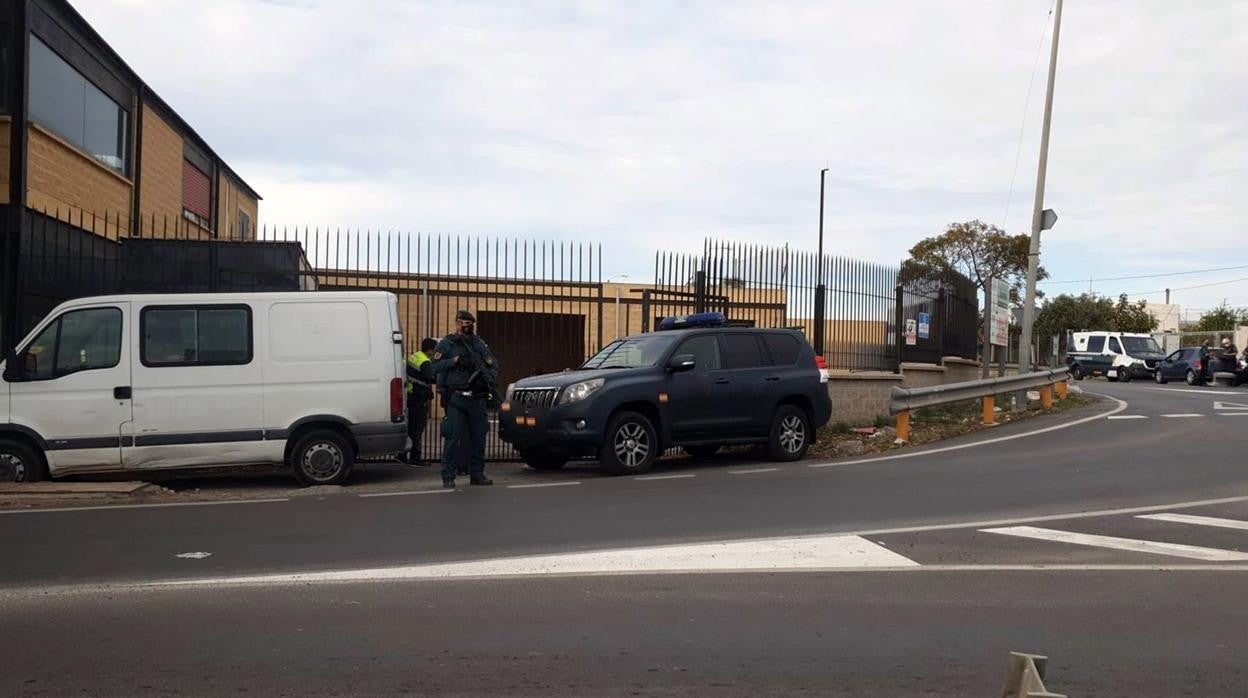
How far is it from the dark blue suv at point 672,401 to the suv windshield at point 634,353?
0.01 m

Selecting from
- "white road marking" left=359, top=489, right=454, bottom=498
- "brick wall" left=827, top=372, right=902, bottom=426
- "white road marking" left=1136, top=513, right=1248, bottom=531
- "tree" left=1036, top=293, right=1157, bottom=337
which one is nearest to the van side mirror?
"white road marking" left=359, top=489, right=454, bottom=498

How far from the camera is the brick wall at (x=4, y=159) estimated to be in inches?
591

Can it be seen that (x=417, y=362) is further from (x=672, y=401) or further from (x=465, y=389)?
(x=672, y=401)

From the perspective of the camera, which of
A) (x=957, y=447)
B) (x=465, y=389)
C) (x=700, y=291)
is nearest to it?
(x=465, y=389)

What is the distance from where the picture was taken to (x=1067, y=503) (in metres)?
10.3

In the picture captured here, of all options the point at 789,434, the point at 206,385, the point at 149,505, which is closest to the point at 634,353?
the point at 789,434

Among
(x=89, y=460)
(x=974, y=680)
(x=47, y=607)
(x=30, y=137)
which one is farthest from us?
(x=30, y=137)

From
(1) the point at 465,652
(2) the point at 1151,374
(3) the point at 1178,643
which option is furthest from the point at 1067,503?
(2) the point at 1151,374

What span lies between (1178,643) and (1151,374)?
38.2m

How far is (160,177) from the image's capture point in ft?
73.4

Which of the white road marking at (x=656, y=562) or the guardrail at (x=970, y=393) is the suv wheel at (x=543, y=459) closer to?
the guardrail at (x=970, y=393)

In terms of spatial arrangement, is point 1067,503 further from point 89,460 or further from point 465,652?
point 89,460

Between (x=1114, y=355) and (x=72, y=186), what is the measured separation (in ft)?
119

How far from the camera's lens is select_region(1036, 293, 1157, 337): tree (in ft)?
227
